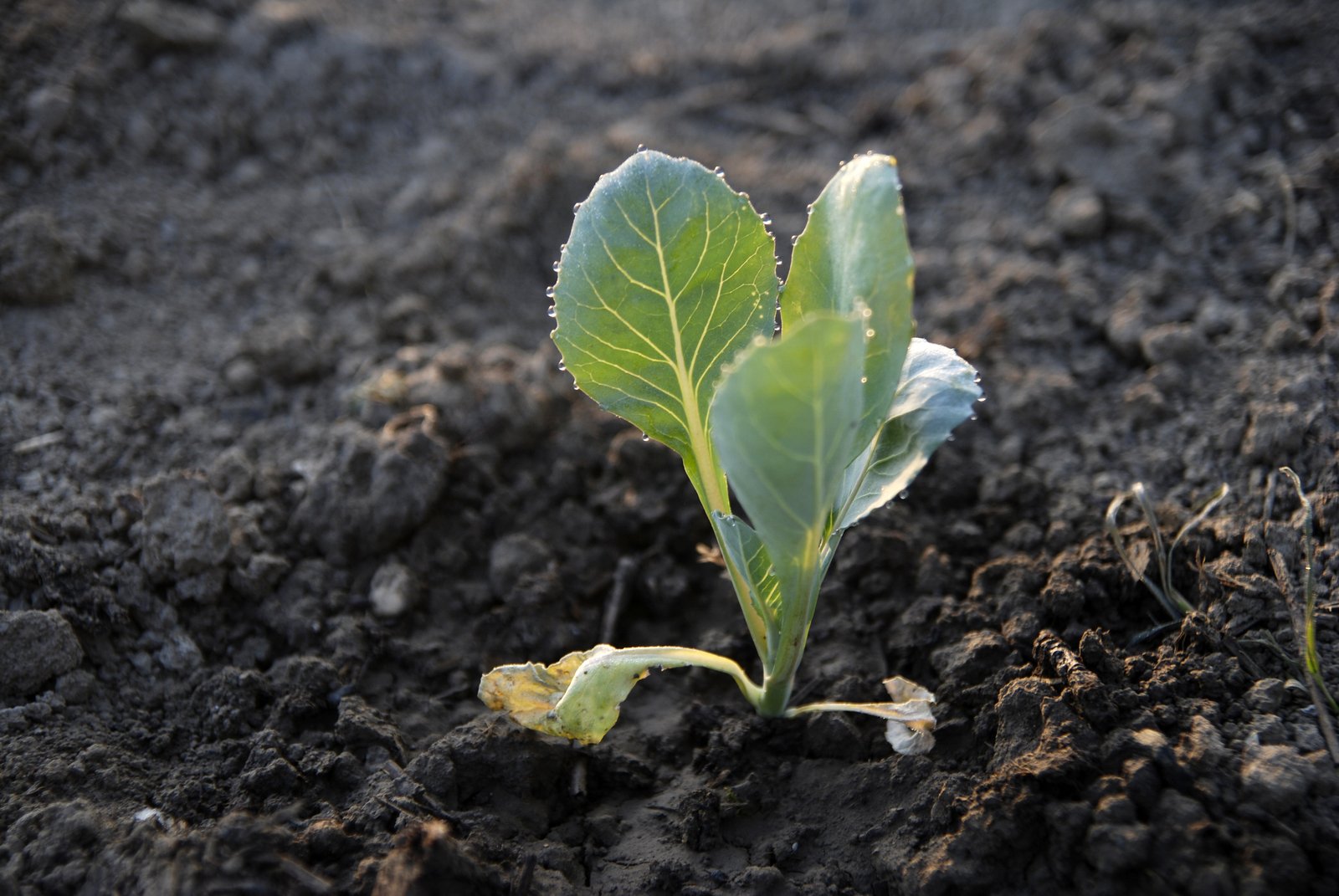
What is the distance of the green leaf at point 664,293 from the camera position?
151cm

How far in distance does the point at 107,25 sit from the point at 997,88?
8.43ft

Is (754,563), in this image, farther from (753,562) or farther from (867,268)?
(867,268)

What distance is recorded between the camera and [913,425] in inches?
56.6

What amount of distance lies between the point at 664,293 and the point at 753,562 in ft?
1.46

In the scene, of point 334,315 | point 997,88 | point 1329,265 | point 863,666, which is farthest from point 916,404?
point 997,88

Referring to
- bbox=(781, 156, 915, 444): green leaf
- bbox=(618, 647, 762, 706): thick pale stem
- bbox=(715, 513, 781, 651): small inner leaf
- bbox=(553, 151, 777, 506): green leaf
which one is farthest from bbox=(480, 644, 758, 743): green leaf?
bbox=(781, 156, 915, 444): green leaf

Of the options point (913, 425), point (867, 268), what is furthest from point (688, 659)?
point (867, 268)

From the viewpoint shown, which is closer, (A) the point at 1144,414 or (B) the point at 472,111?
(A) the point at 1144,414

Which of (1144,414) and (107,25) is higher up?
(107,25)

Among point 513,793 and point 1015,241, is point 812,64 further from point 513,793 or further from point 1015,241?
point 513,793

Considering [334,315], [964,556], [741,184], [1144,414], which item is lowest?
[964,556]

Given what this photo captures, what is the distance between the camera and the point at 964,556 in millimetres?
1913

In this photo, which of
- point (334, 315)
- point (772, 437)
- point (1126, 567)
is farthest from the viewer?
point (334, 315)

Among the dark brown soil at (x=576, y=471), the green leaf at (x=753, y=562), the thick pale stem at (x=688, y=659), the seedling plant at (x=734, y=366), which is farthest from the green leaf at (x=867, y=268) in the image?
the dark brown soil at (x=576, y=471)
